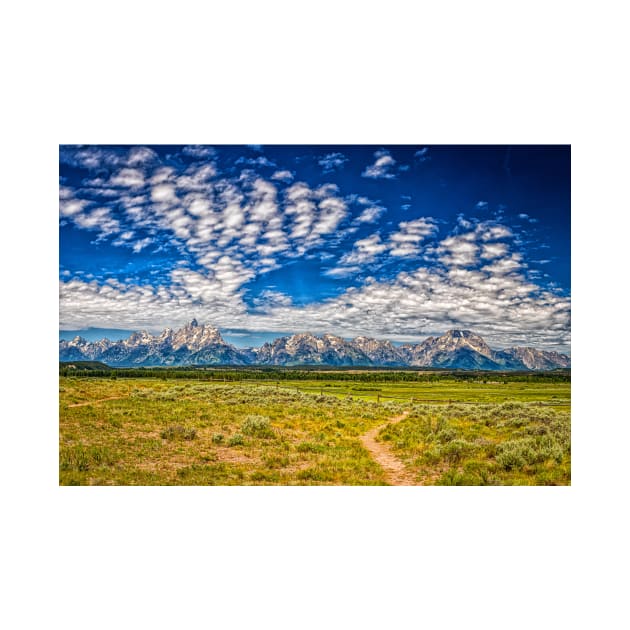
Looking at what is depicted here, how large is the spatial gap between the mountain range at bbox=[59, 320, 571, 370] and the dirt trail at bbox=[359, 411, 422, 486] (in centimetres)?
198

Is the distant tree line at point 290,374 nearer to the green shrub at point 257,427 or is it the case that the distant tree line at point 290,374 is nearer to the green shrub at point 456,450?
the green shrub at point 257,427

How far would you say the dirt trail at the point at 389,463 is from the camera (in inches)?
263

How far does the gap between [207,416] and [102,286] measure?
3712 mm

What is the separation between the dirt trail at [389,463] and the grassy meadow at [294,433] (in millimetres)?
97

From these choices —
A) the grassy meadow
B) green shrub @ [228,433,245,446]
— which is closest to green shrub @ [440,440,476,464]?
the grassy meadow

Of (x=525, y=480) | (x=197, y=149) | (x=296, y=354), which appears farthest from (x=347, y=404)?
(x=197, y=149)

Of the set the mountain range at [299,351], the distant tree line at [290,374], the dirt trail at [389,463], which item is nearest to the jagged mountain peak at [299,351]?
the mountain range at [299,351]

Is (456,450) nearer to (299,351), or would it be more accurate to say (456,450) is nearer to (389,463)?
(389,463)

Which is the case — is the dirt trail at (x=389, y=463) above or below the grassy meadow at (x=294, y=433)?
below

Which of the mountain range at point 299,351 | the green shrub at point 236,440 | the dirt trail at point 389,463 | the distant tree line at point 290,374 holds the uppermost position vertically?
the mountain range at point 299,351

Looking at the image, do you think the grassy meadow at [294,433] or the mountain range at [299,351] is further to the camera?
the mountain range at [299,351]

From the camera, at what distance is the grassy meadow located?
673cm

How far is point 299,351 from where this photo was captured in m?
9.20

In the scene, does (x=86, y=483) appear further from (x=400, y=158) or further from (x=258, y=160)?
(x=400, y=158)
